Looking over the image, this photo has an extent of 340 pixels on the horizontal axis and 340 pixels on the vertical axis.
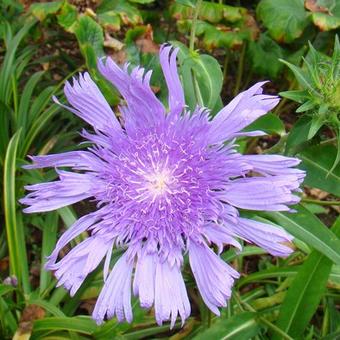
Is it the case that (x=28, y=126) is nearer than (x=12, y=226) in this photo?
No

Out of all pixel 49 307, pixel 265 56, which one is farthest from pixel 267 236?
pixel 265 56

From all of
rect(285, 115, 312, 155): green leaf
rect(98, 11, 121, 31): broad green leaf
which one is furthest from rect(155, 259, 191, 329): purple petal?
rect(98, 11, 121, 31): broad green leaf

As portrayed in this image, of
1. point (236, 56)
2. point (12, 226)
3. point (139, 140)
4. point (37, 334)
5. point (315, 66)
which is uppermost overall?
point (315, 66)

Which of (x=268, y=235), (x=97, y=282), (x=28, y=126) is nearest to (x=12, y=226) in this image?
(x=97, y=282)

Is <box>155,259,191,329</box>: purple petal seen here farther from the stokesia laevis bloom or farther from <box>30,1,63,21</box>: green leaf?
<box>30,1,63,21</box>: green leaf

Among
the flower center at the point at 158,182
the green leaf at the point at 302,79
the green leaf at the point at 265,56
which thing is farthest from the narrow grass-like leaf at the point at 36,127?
the green leaf at the point at 302,79

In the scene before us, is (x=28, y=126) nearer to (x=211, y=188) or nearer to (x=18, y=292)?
→ (x=18, y=292)

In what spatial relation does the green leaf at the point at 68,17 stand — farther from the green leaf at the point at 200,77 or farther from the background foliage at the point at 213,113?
the green leaf at the point at 200,77

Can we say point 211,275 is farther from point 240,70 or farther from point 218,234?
point 240,70
